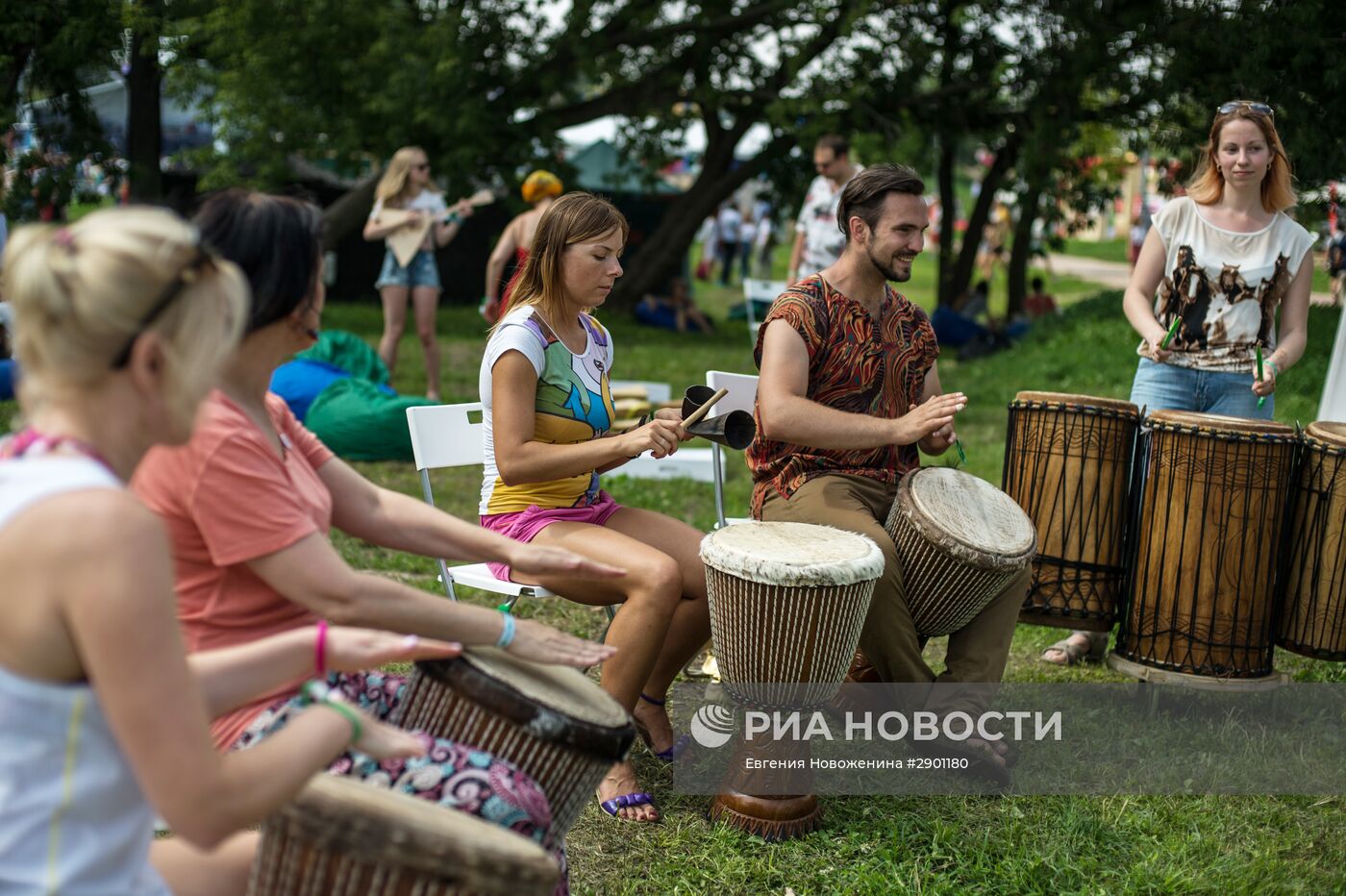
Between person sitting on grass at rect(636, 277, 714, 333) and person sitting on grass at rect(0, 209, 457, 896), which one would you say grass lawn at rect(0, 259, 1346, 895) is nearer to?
person sitting on grass at rect(0, 209, 457, 896)

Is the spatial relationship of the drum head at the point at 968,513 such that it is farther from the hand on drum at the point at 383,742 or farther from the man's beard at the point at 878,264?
the hand on drum at the point at 383,742

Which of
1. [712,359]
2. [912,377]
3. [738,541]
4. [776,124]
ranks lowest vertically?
[712,359]

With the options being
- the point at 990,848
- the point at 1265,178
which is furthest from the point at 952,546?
the point at 1265,178

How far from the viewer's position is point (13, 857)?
5.00 feet

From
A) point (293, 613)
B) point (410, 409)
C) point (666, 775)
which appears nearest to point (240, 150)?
point (410, 409)

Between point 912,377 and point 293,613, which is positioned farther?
point 912,377

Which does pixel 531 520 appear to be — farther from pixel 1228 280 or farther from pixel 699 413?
pixel 1228 280

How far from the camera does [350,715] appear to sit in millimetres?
1768

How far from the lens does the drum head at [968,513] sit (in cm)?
349

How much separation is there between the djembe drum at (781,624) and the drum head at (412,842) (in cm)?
138

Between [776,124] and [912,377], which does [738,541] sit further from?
[776,124]

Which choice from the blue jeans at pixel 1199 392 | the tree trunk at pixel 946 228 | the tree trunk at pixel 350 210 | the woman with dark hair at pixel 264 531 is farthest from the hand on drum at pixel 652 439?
the tree trunk at pixel 946 228

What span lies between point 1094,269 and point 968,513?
27.6 m

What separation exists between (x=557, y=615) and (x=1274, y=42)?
8.33 metres
